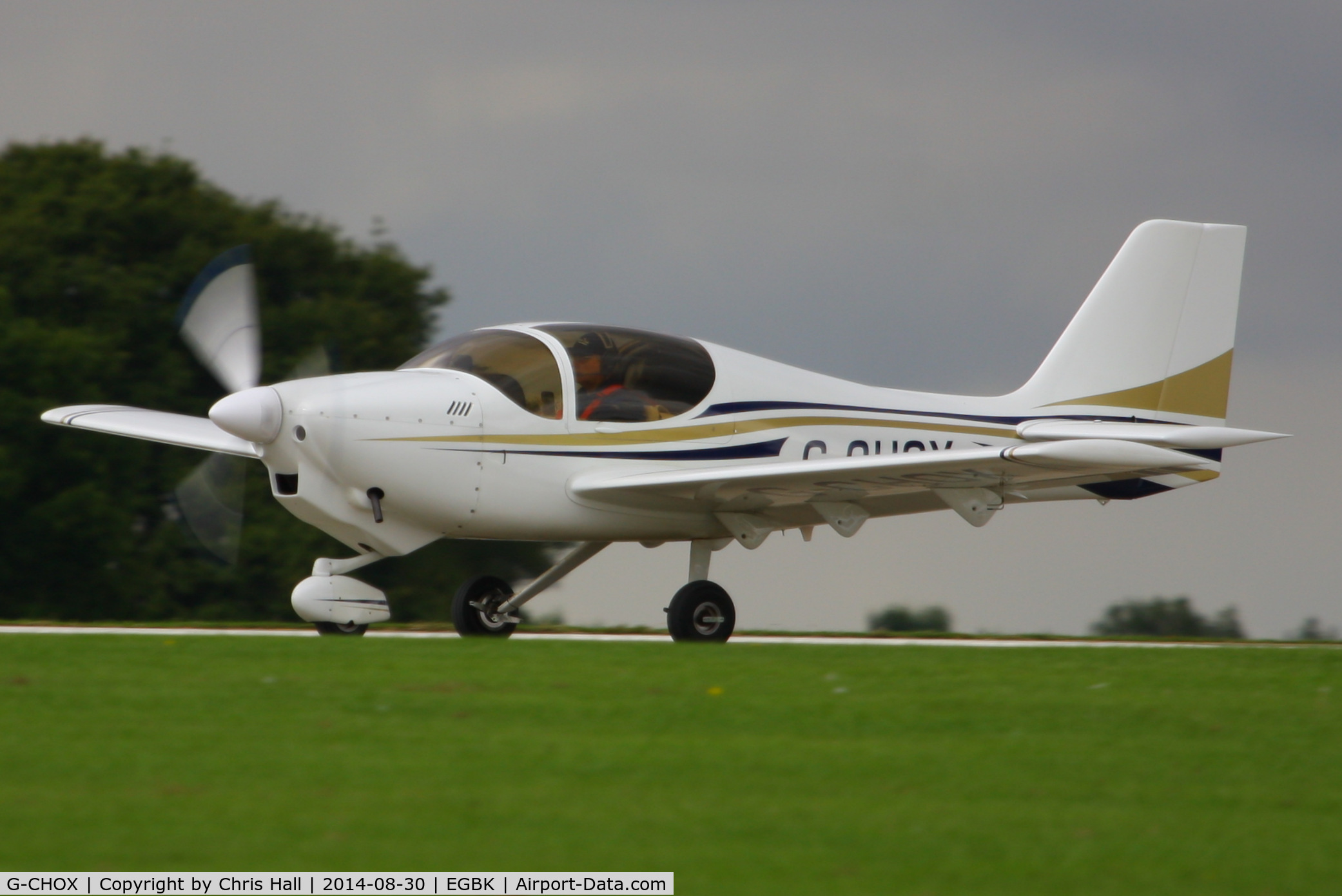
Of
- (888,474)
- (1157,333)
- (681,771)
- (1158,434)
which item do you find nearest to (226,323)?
(888,474)

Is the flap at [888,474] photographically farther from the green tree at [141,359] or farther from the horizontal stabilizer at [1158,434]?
the green tree at [141,359]

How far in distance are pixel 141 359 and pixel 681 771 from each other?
2676cm

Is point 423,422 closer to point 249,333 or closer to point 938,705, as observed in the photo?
point 249,333

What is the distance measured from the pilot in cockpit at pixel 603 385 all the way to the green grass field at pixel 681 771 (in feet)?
10.9

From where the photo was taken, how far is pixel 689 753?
6367 millimetres

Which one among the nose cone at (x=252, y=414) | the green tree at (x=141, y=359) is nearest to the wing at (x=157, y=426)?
the nose cone at (x=252, y=414)

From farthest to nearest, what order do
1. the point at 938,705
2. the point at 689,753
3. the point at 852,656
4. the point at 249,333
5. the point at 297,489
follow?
the point at 249,333 → the point at 297,489 → the point at 852,656 → the point at 938,705 → the point at 689,753

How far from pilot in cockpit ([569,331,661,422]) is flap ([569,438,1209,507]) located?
1.56ft

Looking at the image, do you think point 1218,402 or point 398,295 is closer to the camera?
point 1218,402

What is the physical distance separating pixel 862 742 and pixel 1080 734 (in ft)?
3.46

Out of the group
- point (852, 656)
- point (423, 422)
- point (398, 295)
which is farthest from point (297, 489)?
point (398, 295)

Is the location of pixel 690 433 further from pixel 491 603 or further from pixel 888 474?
pixel 491 603

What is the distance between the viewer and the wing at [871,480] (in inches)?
445

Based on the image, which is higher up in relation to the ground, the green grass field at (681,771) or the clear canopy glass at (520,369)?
the clear canopy glass at (520,369)
